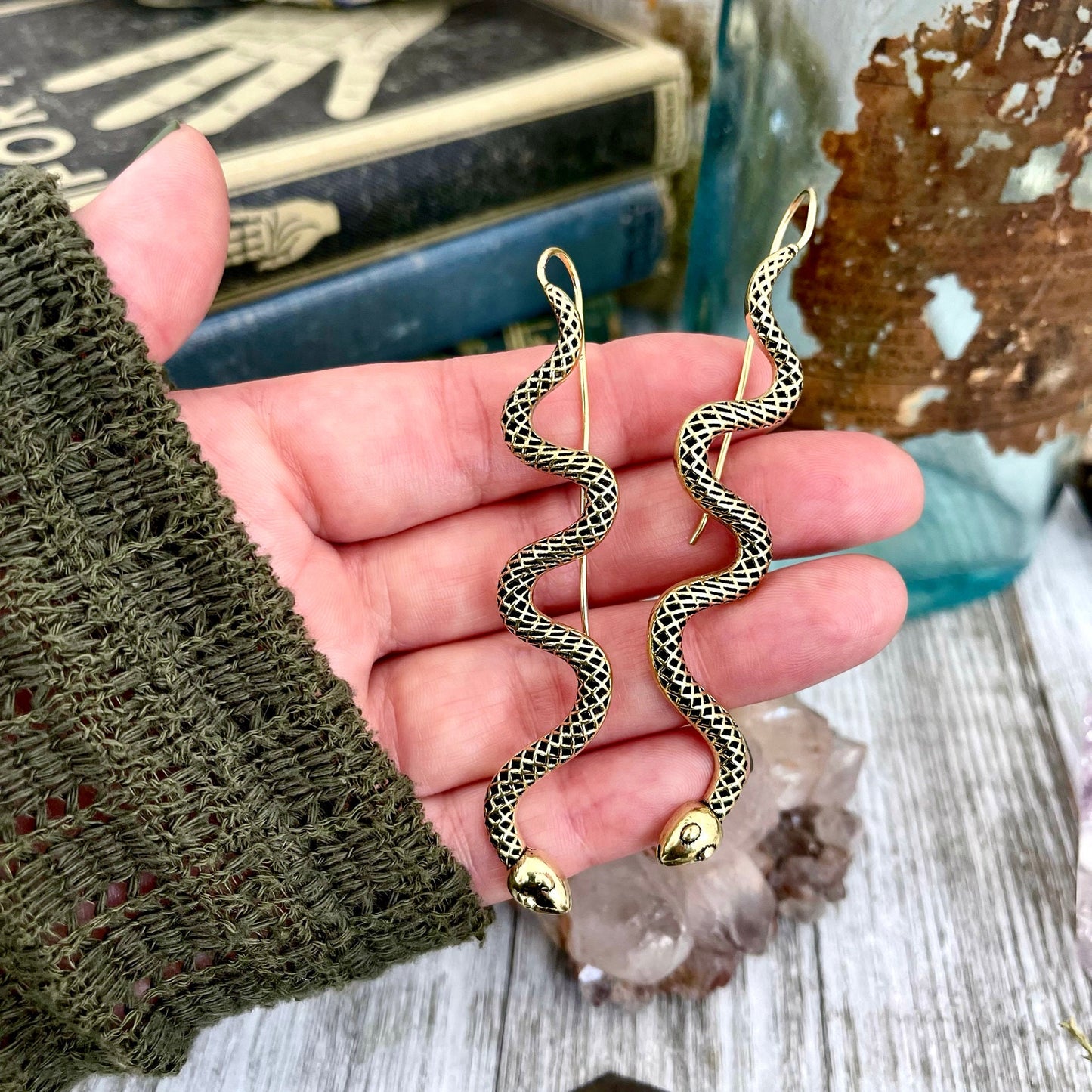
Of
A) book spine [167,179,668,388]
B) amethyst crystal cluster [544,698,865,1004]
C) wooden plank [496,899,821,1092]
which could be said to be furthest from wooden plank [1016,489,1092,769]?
book spine [167,179,668,388]

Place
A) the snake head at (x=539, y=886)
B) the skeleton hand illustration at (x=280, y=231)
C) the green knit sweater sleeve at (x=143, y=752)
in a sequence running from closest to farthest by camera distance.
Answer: the green knit sweater sleeve at (x=143, y=752) < the snake head at (x=539, y=886) < the skeleton hand illustration at (x=280, y=231)

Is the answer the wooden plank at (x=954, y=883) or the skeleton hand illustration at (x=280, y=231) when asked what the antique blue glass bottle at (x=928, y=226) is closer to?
the wooden plank at (x=954, y=883)

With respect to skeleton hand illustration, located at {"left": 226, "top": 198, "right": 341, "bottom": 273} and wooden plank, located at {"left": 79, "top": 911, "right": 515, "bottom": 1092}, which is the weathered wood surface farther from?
skeleton hand illustration, located at {"left": 226, "top": 198, "right": 341, "bottom": 273}

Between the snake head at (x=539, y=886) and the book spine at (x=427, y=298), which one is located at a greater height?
the book spine at (x=427, y=298)

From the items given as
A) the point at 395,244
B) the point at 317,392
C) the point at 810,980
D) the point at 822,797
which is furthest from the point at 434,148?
the point at 810,980

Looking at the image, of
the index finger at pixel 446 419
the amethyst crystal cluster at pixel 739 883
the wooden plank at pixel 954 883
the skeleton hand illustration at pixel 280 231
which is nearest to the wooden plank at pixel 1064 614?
the wooden plank at pixel 954 883

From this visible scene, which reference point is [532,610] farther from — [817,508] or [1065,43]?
[1065,43]

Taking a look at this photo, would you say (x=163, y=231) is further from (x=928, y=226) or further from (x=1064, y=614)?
(x=1064, y=614)
